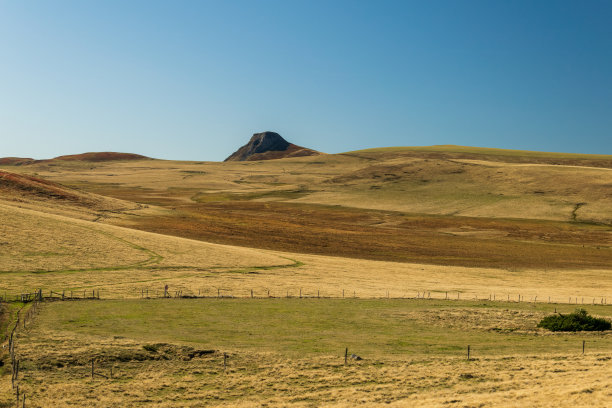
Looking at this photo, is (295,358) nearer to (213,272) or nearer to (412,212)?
(213,272)

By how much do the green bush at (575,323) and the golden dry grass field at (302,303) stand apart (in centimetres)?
119

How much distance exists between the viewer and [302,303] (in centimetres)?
4047

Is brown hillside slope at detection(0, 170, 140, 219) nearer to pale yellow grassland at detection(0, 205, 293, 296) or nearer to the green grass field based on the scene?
pale yellow grassland at detection(0, 205, 293, 296)

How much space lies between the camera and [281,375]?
74.4ft

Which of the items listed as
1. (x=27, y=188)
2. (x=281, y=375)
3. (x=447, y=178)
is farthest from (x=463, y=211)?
(x=281, y=375)

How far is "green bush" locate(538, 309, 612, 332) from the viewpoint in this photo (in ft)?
109

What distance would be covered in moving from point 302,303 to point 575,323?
18326 mm

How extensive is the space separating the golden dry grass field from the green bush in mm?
1194

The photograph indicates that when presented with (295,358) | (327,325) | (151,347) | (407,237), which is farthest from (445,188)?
(151,347)

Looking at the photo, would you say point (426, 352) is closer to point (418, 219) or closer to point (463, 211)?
point (418, 219)

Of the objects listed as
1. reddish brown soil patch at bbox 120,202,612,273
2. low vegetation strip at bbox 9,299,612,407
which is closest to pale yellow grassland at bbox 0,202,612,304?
reddish brown soil patch at bbox 120,202,612,273

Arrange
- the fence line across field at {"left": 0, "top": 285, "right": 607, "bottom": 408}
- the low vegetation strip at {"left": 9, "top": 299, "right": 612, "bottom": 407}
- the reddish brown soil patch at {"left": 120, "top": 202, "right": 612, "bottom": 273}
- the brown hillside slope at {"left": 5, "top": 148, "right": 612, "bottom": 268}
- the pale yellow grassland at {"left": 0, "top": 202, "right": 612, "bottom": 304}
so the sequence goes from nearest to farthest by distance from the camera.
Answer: the low vegetation strip at {"left": 9, "top": 299, "right": 612, "bottom": 407} → the fence line across field at {"left": 0, "top": 285, "right": 607, "bottom": 408} → the pale yellow grassland at {"left": 0, "top": 202, "right": 612, "bottom": 304} → the reddish brown soil patch at {"left": 120, "top": 202, "right": 612, "bottom": 273} → the brown hillside slope at {"left": 5, "top": 148, "right": 612, "bottom": 268}

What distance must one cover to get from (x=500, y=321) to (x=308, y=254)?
37.1 m

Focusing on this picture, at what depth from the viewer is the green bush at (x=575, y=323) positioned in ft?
109
